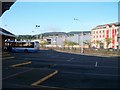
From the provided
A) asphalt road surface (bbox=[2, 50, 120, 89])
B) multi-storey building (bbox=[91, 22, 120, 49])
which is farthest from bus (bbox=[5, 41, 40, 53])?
multi-storey building (bbox=[91, 22, 120, 49])

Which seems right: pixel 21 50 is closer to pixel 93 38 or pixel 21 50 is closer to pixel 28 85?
pixel 28 85

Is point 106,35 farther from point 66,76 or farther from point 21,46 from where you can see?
point 66,76

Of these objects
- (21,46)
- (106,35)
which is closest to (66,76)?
(21,46)

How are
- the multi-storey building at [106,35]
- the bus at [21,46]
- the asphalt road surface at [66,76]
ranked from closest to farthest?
1. the asphalt road surface at [66,76]
2. the bus at [21,46]
3. the multi-storey building at [106,35]

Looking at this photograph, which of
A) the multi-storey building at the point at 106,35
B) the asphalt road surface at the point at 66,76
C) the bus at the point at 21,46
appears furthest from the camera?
the multi-storey building at the point at 106,35

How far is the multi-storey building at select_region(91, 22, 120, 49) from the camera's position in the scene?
107881mm

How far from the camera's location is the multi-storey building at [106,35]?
10788 cm

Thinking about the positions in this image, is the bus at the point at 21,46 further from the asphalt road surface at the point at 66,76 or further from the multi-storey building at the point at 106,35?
the multi-storey building at the point at 106,35

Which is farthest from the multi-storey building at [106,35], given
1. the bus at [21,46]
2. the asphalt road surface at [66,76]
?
the asphalt road surface at [66,76]

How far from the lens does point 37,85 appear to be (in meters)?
12.9

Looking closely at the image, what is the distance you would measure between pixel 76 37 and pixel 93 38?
27.7 metres

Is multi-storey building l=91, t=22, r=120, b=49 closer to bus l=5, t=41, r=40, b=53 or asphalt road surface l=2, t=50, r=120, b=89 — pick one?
bus l=5, t=41, r=40, b=53

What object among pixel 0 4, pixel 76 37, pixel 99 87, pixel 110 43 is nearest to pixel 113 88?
pixel 99 87

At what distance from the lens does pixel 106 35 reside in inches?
4712
